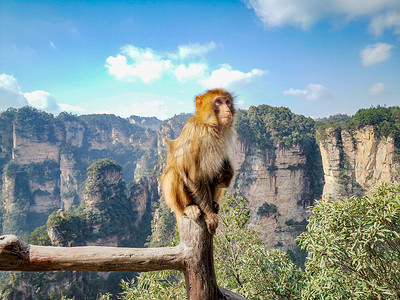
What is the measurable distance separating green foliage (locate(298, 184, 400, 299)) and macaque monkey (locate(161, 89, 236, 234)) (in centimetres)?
188

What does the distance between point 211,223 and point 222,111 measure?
1.05m

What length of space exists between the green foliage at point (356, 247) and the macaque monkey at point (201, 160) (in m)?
1.88

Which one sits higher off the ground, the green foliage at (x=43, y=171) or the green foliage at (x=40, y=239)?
the green foliage at (x=43, y=171)

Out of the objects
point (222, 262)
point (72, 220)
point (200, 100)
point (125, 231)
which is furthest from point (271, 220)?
point (200, 100)

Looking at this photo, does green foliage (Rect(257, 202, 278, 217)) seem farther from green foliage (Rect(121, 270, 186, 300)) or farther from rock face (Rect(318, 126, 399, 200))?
green foliage (Rect(121, 270, 186, 300))

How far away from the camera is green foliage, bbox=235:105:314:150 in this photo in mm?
26622

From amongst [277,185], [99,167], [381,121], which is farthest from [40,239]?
[381,121]

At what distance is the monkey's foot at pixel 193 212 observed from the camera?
2.02 metres

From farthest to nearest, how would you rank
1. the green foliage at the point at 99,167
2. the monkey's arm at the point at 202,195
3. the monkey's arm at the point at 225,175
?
the green foliage at the point at 99,167 → the monkey's arm at the point at 225,175 → the monkey's arm at the point at 202,195

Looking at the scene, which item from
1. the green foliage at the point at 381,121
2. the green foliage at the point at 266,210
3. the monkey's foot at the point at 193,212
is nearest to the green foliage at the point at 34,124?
the green foliage at the point at 266,210

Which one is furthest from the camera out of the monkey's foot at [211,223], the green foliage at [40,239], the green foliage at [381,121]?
the green foliage at [381,121]

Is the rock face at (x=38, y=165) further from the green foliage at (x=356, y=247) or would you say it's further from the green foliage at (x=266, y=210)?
the green foliage at (x=356, y=247)

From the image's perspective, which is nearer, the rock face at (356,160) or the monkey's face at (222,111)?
the monkey's face at (222,111)

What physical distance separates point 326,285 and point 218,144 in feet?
7.85
